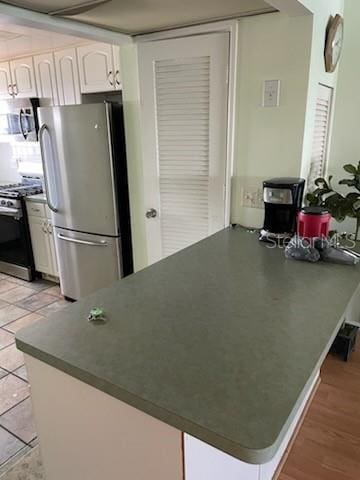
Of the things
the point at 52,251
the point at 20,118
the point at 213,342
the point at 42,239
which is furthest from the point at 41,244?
the point at 213,342

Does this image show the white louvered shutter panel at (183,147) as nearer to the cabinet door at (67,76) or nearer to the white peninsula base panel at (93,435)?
the cabinet door at (67,76)

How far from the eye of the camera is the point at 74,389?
98cm

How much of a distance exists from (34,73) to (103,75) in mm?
926

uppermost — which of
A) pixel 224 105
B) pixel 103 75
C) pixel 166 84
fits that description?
pixel 103 75

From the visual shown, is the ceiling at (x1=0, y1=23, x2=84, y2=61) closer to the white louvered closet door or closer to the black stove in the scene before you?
the white louvered closet door

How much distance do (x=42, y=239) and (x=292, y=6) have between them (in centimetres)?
291

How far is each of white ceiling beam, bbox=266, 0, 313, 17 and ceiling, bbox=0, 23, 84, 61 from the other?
5.59ft

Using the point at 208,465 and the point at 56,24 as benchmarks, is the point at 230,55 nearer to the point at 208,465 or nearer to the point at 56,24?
the point at 56,24

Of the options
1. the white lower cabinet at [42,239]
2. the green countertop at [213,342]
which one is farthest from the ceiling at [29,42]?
the green countertop at [213,342]

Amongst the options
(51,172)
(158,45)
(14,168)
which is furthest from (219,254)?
(14,168)

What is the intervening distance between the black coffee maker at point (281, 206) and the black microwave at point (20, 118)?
269cm

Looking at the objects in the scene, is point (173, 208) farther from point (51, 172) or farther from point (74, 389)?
point (74, 389)

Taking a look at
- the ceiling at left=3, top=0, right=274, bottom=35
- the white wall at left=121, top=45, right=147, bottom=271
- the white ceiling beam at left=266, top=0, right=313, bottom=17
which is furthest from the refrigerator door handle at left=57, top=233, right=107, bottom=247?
the white ceiling beam at left=266, top=0, right=313, bottom=17

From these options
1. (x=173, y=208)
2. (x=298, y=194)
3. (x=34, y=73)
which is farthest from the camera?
(x=34, y=73)
